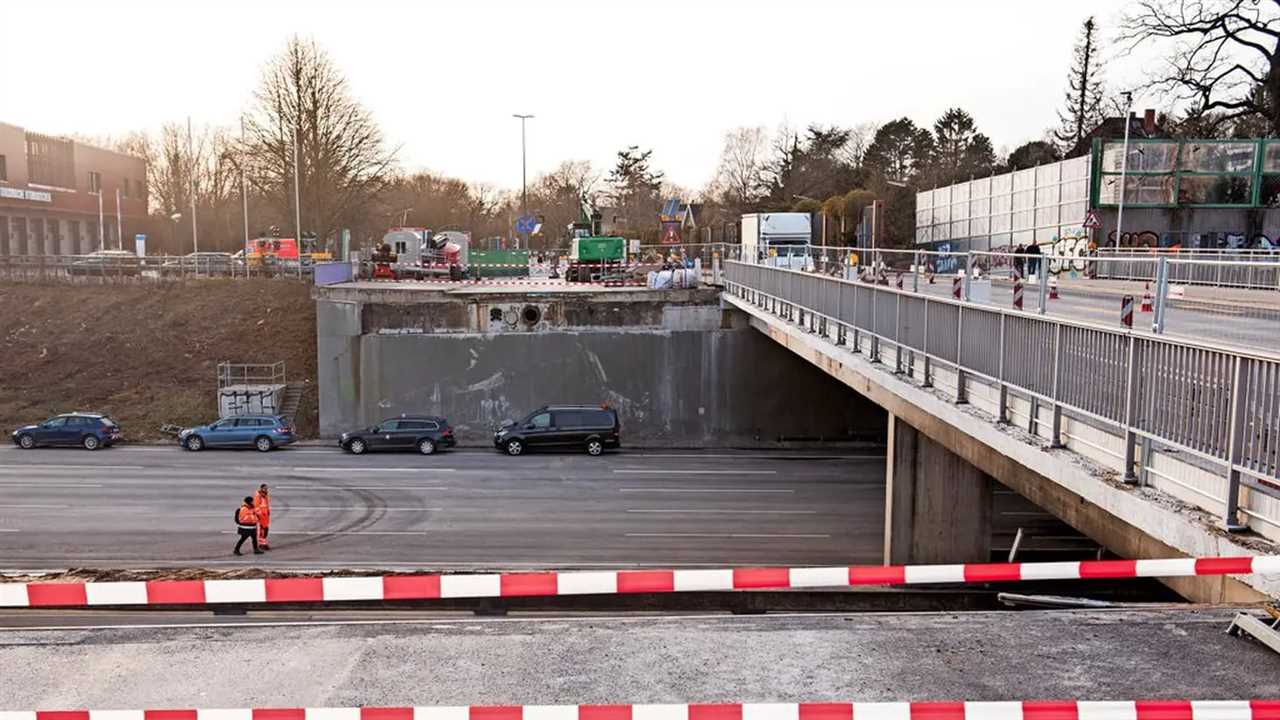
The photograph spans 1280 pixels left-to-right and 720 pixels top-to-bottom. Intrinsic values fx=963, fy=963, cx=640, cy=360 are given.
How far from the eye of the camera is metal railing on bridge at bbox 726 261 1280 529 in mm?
6340

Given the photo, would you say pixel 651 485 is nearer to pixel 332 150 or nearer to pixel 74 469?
pixel 74 469

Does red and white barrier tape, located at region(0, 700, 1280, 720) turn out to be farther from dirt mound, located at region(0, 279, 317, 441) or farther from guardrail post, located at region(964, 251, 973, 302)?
dirt mound, located at region(0, 279, 317, 441)

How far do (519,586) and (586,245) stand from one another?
1442 inches

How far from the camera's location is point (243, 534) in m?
20.3


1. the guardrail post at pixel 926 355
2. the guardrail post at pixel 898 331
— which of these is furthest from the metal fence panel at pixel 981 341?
the guardrail post at pixel 898 331

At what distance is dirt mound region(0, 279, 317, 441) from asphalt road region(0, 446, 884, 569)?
161 inches

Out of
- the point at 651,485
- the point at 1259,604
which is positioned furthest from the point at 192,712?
the point at 651,485

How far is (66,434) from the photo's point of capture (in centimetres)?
3284

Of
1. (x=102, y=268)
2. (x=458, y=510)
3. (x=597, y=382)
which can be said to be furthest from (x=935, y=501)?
(x=102, y=268)

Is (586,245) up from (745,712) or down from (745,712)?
up

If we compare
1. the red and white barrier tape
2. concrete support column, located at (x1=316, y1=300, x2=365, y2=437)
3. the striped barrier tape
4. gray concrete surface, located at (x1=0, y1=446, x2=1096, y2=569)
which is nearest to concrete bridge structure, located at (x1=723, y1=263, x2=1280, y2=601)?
the striped barrier tape

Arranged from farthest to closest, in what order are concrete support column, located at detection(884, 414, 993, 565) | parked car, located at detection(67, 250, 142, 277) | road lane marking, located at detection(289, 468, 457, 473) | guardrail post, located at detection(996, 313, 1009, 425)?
1. parked car, located at detection(67, 250, 142, 277)
2. road lane marking, located at detection(289, 468, 457, 473)
3. concrete support column, located at detection(884, 414, 993, 565)
4. guardrail post, located at detection(996, 313, 1009, 425)

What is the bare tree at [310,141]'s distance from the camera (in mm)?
58656

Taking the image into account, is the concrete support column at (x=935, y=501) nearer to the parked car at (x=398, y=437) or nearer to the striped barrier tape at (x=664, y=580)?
the striped barrier tape at (x=664, y=580)
